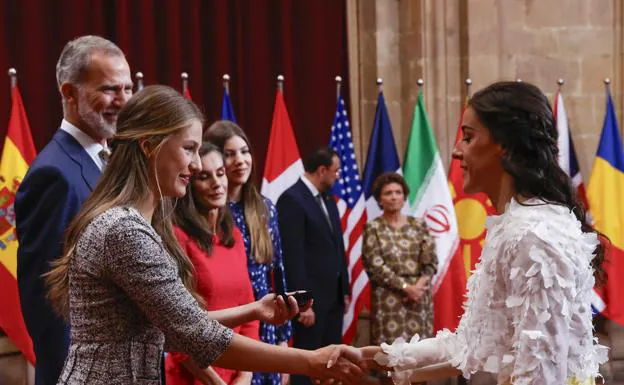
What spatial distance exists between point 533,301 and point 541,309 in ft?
0.08

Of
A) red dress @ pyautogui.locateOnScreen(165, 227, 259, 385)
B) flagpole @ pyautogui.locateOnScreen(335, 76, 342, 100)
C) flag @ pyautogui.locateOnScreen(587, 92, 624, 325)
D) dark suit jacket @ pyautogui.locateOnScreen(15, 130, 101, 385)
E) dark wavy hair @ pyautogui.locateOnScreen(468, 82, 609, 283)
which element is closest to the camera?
dark wavy hair @ pyautogui.locateOnScreen(468, 82, 609, 283)

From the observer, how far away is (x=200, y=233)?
3.54 meters

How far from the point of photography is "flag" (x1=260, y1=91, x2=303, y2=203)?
620cm

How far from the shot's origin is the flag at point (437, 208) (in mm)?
6242

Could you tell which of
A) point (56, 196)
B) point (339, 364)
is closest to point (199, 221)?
point (56, 196)

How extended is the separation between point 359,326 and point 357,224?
872mm

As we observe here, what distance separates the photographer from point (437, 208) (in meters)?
6.30

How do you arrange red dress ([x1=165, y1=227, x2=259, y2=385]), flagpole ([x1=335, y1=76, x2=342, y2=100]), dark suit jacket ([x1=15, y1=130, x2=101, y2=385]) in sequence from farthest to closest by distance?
flagpole ([x1=335, y1=76, x2=342, y2=100]) < red dress ([x1=165, y1=227, x2=259, y2=385]) < dark suit jacket ([x1=15, y1=130, x2=101, y2=385])

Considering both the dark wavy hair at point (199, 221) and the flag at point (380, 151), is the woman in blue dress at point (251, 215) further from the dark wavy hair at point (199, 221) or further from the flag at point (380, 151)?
the flag at point (380, 151)

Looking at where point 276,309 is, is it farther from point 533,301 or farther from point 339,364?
point 533,301

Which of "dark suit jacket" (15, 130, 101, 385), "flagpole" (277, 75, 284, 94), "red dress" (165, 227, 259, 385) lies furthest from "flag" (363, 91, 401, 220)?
"dark suit jacket" (15, 130, 101, 385)

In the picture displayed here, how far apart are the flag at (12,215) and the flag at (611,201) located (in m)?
3.55

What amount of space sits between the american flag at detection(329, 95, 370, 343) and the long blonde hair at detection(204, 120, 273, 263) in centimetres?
212

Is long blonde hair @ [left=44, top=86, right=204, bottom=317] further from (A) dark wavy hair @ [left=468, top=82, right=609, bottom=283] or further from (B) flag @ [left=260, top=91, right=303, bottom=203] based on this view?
(B) flag @ [left=260, top=91, right=303, bottom=203]
